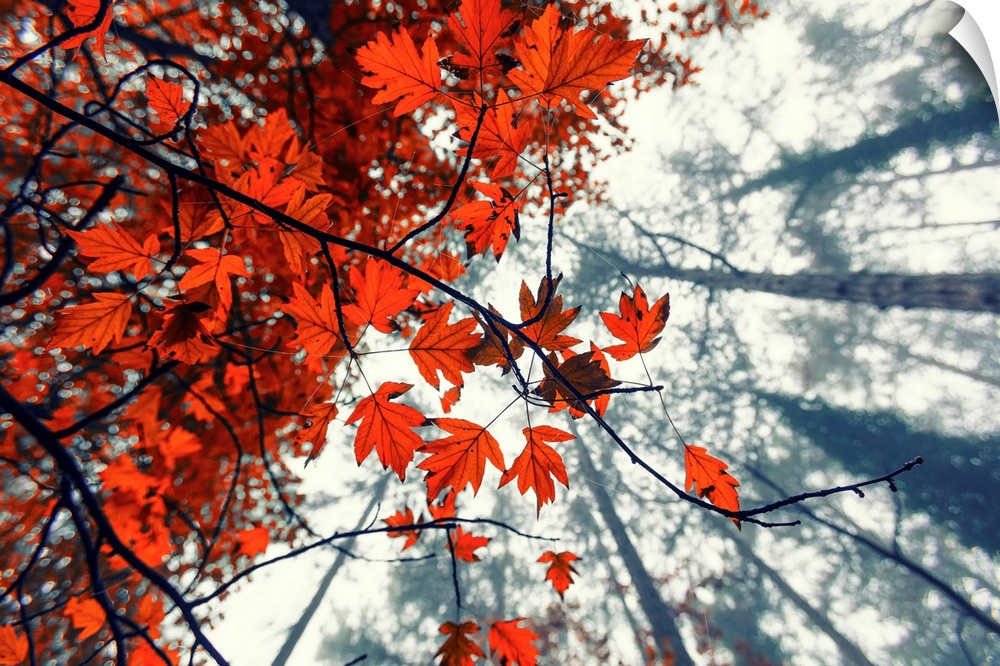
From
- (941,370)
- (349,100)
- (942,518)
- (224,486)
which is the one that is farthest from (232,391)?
(941,370)

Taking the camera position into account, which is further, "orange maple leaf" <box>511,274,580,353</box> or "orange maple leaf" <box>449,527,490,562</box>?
"orange maple leaf" <box>449,527,490,562</box>

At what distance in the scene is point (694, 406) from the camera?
24.7ft

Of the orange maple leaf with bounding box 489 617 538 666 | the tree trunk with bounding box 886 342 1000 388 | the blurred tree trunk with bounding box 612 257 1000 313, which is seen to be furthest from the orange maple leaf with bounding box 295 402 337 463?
the tree trunk with bounding box 886 342 1000 388

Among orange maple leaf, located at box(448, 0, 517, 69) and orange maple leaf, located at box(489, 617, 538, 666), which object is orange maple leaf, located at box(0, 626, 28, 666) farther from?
orange maple leaf, located at box(448, 0, 517, 69)

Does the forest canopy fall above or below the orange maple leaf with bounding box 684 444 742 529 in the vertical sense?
above

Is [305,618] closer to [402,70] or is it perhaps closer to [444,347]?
[444,347]

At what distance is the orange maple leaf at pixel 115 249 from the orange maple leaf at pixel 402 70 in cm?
44

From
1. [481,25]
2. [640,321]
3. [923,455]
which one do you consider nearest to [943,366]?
[923,455]

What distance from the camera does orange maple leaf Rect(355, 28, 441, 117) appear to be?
557mm

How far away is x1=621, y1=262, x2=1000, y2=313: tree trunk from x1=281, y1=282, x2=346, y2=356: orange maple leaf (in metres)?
4.51

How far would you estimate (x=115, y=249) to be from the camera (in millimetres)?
688

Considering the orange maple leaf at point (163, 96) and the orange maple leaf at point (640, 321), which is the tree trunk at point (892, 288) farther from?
the orange maple leaf at point (163, 96)

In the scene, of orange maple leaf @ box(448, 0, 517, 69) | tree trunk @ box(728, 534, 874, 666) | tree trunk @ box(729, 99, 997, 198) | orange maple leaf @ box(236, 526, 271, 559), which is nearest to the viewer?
orange maple leaf @ box(448, 0, 517, 69)

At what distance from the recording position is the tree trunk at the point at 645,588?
24.7 ft
